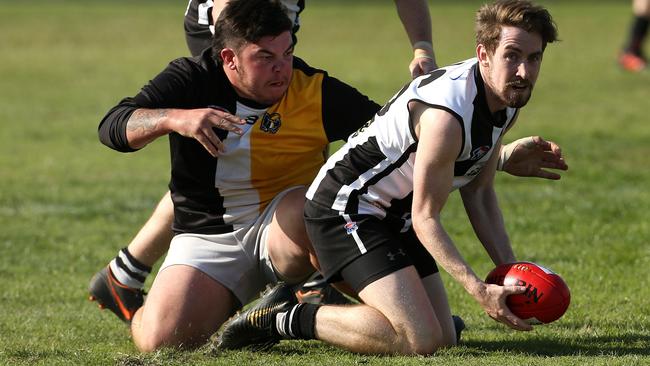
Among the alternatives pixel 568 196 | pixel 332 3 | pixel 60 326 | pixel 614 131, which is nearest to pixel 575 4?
pixel 332 3

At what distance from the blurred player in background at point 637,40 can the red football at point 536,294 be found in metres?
12.7

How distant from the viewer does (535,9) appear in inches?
198

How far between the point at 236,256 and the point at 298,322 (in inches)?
21.8

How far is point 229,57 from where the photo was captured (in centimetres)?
564

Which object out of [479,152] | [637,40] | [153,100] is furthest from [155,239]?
[637,40]

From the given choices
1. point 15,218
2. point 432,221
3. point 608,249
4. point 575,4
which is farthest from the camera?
point 575,4

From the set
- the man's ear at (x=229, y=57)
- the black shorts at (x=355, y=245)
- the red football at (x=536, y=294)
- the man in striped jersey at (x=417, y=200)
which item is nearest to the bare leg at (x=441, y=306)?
the man in striped jersey at (x=417, y=200)

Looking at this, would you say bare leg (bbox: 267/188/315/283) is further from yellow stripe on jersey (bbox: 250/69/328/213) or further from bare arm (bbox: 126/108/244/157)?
bare arm (bbox: 126/108/244/157)

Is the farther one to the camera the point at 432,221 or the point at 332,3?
the point at 332,3

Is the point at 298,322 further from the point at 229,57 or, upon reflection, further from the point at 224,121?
the point at 229,57

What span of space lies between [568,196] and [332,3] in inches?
925

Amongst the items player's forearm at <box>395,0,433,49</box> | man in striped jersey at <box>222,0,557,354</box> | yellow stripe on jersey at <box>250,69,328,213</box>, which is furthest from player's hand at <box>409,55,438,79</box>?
man in striped jersey at <box>222,0,557,354</box>

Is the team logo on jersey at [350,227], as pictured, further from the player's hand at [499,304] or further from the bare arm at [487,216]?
the player's hand at [499,304]

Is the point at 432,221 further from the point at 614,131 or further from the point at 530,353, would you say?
the point at 614,131
